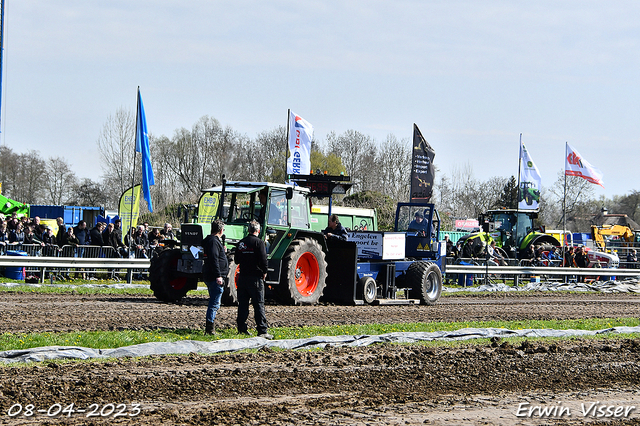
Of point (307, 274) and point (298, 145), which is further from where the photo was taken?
point (298, 145)

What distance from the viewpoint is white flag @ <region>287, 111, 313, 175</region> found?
24719mm

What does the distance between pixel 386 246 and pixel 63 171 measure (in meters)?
62.8

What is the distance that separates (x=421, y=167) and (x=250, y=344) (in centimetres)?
1729

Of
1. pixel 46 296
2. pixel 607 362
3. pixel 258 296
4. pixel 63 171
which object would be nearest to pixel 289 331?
pixel 258 296

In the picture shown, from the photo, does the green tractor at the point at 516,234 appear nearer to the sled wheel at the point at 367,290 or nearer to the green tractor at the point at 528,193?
the green tractor at the point at 528,193

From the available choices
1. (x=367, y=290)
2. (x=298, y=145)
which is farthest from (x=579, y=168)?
(x=367, y=290)

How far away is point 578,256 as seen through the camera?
Answer: 2922cm

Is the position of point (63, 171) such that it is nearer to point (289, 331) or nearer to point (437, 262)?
point (437, 262)

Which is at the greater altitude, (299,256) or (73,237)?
(73,237)

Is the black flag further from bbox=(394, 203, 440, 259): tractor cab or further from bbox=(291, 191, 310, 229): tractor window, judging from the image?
bbox=(291, 191, 310, 229): tractor window

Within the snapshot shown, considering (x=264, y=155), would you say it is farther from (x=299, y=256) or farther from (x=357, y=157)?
(x=299, y=256)

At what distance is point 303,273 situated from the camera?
14.9 m

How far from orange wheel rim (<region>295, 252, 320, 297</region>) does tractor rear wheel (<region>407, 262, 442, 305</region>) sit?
2995mm

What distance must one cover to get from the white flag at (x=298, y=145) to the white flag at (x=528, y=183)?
32.2 ft
